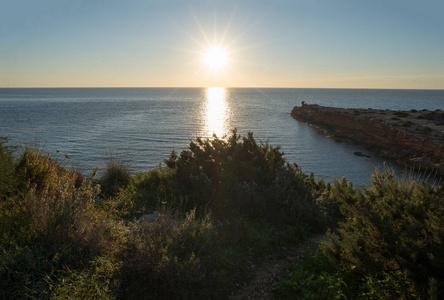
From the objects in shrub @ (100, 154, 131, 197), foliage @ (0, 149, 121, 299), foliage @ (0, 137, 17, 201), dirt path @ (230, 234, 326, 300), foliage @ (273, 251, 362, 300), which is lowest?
dirt path @ (230, 234, 326, 300)

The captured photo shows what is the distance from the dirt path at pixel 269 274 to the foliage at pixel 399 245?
98 cm

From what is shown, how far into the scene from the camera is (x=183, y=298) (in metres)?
4.10

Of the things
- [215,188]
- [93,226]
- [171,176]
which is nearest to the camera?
[93,226]

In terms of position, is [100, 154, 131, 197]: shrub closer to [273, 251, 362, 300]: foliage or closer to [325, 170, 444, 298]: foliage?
[273, 251, 362, 300]: foliage

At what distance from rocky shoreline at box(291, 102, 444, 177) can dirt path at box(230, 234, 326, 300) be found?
1581 cm

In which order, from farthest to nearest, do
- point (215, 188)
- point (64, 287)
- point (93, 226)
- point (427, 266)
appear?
point (215, 188)
point (93, 226)
point (427, 266)
point (64, 287)

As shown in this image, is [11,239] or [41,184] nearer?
[11,239]

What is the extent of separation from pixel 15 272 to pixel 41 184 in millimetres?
4072

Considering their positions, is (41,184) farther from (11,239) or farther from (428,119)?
(428,119)

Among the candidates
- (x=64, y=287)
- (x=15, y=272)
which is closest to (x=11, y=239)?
(x=15, y=272)

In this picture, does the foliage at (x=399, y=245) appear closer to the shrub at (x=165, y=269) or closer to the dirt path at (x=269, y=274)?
the dirt path at (x=269, y=274)

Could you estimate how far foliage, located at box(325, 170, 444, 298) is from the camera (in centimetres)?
376

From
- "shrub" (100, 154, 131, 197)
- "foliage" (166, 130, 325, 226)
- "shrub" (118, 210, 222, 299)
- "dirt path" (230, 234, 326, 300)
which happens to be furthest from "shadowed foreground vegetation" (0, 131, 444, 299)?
"shrub" (100, 154, 131, 197)

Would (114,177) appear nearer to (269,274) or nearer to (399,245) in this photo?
(269,274)
